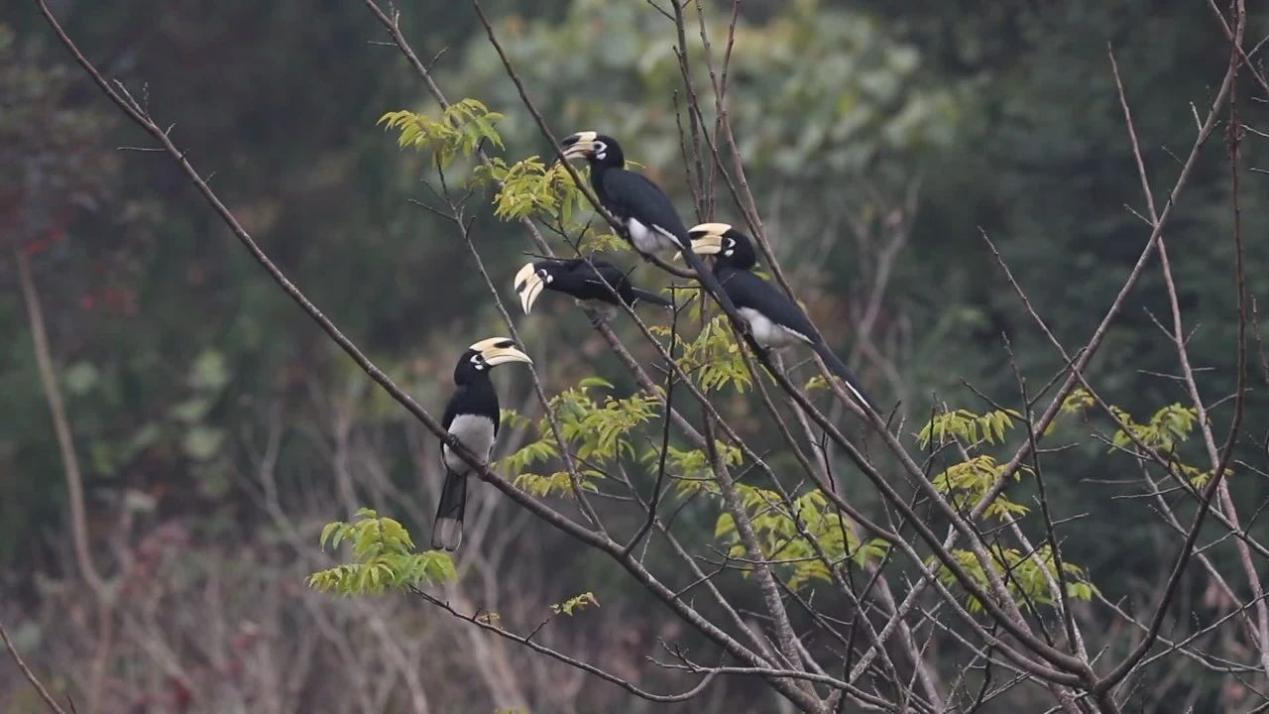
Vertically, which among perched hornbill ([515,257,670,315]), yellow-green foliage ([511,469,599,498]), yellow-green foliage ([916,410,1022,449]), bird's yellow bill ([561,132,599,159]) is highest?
bird's yellow bill ([561,132,599,159])

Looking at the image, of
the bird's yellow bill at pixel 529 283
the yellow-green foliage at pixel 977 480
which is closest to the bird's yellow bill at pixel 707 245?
the bird's yellow bill at pixel 529 283

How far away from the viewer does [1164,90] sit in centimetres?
1184

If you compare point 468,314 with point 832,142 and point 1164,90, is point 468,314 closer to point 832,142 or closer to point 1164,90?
point 832,142

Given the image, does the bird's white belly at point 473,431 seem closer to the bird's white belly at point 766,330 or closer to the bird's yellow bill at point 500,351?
the bird's yellow bill at point 500,351

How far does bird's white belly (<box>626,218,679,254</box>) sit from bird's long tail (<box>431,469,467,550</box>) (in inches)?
34.3

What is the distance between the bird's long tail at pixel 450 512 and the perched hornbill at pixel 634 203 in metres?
0.86

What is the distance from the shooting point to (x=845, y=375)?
4062mm

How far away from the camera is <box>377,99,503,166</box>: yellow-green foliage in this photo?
4059 millimetres

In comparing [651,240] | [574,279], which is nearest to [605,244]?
[651,240]

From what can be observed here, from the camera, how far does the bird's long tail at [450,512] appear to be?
4.85m

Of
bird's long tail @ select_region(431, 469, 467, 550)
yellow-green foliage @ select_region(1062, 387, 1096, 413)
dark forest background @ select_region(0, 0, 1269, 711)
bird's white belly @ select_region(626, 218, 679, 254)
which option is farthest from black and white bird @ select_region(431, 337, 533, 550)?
dark forest background @ select_region(0, 0, 1269, 711)

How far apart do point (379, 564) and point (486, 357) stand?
858 millimetres

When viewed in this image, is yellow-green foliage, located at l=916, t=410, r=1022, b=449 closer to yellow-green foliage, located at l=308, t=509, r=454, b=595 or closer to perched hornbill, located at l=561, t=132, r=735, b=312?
perched hornbill, located at l=561, t=132, r=735, b=312

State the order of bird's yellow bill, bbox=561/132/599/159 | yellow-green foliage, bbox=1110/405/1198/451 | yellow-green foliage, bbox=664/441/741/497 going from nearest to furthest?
yellow-green foliage, bbox=1110/405/1198/451, yellow-green foliage, bbox=664/441/741/497, bird's yellow bill, bbox=561/132/599/159
